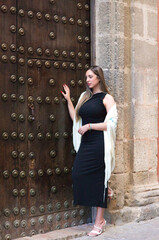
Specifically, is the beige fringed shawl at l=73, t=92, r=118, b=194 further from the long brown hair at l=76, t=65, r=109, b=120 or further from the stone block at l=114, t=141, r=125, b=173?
the stone block at l=114, t=141, r=125, b=173

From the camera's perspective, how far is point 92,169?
15.6ft

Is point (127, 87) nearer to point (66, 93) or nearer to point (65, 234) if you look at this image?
point (66, 93)

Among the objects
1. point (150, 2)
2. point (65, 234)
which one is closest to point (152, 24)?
point (150, 2)

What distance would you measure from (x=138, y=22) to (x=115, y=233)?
231cm

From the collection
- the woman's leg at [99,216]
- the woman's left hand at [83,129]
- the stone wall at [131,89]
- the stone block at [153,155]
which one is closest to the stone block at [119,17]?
the stone wall at [131,89]

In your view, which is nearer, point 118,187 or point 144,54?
point 118,187

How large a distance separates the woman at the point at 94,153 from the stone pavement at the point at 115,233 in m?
0.12

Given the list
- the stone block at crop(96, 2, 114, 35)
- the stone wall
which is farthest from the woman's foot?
the stone block at crop(96, 2, 114, 35)

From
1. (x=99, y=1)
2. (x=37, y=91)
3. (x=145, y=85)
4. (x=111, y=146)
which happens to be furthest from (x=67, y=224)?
(x=99, y=1)

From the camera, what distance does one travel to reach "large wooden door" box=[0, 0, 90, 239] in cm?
455

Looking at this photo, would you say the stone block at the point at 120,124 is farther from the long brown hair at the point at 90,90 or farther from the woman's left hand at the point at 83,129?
the woman's left hand at the point at 83,129

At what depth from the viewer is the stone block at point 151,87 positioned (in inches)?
220

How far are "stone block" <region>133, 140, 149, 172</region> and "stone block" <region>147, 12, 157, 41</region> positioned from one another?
1.24 meters

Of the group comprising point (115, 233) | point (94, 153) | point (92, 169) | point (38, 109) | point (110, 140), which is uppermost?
point (38, 109)
